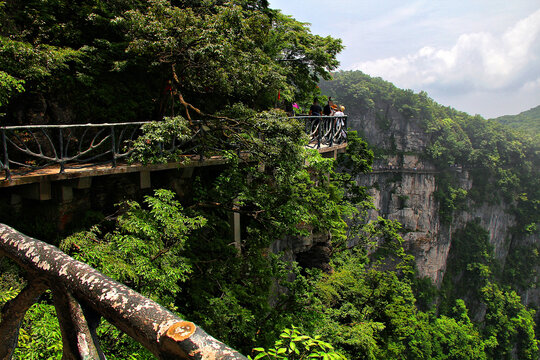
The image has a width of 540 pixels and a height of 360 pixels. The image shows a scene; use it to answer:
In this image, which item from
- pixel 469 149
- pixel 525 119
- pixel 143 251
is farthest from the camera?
pixel 525 119

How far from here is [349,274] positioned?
1184cm

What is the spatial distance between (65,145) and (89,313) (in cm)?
648

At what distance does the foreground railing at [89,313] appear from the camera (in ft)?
2.33

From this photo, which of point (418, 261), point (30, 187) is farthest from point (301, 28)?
point (418, 261)

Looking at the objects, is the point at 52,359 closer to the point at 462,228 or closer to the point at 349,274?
the point at 349,274

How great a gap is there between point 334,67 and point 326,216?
19.6 feet

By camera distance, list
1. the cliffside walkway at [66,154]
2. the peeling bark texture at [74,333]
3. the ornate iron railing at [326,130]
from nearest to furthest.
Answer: the peeling bark texture at [74,333] < the cliffside walkway at [66,154] < the ornate iron railing at [326,130]

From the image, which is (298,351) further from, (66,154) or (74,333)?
(66,154)

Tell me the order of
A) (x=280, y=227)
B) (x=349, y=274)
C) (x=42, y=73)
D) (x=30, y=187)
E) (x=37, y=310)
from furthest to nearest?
(x=349, y=274) < (x=280, y=227) < (x=42, y=73) < (x=30, y=187) < (x=37, y=310)

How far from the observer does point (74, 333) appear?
2.83 feet

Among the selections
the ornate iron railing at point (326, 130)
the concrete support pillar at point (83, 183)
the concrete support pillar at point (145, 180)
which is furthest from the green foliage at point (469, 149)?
the concrete support pillar at point (83, 183)

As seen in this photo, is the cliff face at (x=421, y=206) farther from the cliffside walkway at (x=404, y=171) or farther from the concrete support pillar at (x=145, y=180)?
the concrete support pillar at (x=145, y=180)

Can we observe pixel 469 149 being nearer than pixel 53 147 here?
No

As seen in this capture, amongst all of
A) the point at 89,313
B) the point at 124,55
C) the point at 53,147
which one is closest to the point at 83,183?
the point at 53,147
